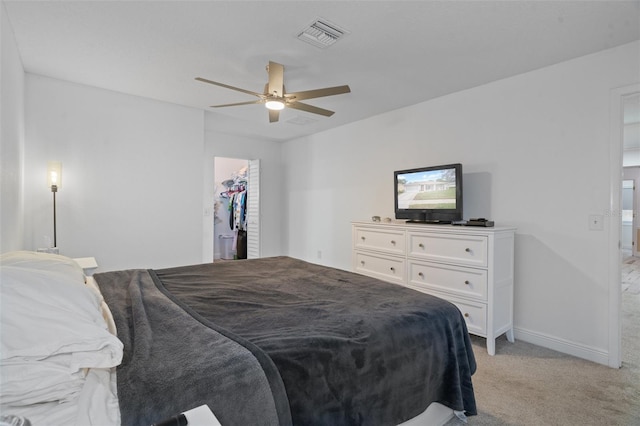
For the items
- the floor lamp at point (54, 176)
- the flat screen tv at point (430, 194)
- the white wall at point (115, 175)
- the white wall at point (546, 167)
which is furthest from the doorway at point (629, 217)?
the floor lamp at point (54, 176)

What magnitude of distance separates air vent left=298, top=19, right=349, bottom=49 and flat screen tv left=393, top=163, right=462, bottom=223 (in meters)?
1.67

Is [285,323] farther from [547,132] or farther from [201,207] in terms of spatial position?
[201,207]

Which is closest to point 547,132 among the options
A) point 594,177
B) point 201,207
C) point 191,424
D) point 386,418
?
point 594,177

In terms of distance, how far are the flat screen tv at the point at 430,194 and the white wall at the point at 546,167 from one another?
33 cm

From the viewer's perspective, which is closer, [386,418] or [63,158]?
[386,418]

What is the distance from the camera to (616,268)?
2527 millimetres

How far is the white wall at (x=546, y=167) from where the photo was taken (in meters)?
2.61

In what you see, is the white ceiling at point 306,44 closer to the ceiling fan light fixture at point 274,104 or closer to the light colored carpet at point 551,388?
the ceiling fan light fixture at point 274,104

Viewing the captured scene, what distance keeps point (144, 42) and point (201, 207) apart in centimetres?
216

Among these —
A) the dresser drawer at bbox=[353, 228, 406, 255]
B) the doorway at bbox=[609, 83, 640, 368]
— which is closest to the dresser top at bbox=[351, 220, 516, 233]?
the dresser drawer at bbox=[353, 228, 406, 255]

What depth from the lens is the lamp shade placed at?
315 centimetres

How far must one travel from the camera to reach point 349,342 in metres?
1.28

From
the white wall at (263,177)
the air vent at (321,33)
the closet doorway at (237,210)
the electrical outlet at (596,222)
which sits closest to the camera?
the air vent at (321,33)

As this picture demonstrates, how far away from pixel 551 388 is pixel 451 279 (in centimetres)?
104
